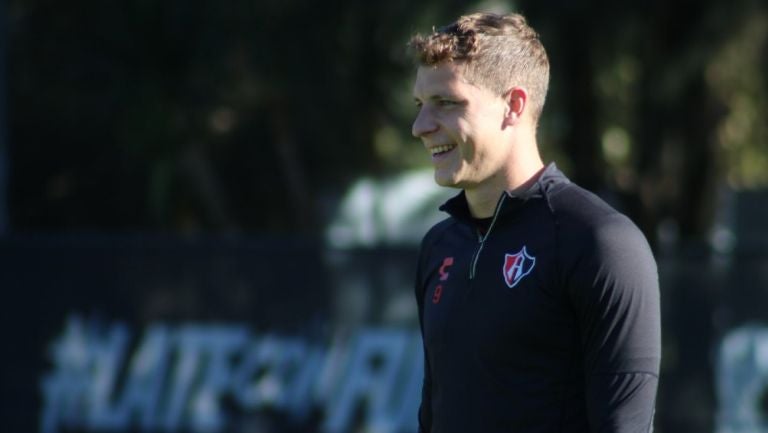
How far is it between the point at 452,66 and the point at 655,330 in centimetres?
74

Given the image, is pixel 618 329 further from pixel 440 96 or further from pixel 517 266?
pixel 440 96

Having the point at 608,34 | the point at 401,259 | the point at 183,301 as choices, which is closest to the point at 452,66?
the point at 401,259

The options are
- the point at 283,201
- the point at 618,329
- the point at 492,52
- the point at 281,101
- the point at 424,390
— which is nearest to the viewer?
the point at 618,329

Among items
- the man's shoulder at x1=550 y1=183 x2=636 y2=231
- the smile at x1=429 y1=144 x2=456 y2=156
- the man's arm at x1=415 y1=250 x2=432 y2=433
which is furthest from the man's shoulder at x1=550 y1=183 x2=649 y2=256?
the man's arm at x1=415 y1=250 x2=432 y2=433

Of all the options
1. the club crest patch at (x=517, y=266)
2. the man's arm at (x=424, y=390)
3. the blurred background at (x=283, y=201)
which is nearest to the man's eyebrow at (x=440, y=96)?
the club crest patch at (x=517, y=266)

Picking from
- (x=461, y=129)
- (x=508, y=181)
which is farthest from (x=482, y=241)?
(x=461, y=129)

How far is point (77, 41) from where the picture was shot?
1173 centimetres

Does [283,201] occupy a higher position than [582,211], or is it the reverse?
[582,211]

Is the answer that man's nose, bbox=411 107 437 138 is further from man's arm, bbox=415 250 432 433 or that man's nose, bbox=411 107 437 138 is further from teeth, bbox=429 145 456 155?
man's arm, bbox=415 250 432 433

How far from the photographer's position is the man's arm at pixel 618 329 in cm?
285

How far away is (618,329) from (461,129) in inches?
23.3

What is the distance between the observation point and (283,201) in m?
13.0

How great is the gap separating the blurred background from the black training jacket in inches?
214

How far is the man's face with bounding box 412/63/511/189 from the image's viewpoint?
10.3 feet
